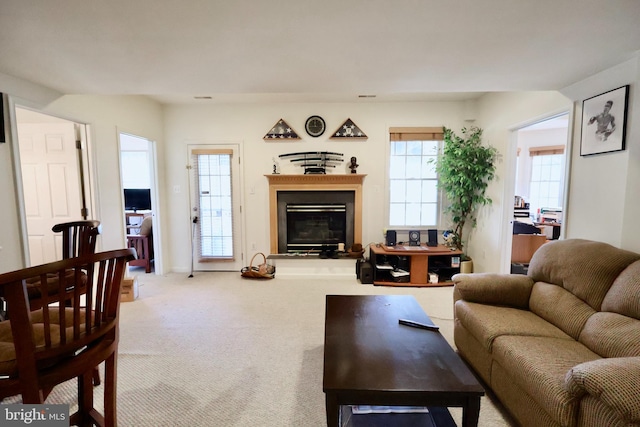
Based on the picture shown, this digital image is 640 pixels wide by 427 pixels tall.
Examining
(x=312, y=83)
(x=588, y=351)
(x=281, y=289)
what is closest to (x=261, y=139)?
(x=312, y=83)

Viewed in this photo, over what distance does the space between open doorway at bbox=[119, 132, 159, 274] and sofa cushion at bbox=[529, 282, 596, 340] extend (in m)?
4.43

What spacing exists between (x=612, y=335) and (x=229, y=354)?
2.48 meters

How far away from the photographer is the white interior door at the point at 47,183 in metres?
2.95

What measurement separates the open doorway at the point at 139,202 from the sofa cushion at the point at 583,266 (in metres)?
A: 4.51

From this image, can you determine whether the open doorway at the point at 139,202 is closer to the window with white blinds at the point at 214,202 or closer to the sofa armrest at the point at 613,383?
the window with white blinds at the point at 214,202

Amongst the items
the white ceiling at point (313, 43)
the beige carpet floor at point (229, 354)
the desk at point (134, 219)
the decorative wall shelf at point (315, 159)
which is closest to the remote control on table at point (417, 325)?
the beige carpet floor at point (229, 354)

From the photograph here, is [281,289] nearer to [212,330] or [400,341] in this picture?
[212,330]

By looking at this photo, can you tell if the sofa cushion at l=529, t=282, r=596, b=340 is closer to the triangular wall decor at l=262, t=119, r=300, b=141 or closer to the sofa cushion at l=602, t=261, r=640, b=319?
the sofa cushion at l=602, t=261, r=640, b=319

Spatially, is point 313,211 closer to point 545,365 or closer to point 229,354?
point 229,354

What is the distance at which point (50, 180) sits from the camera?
2979 mm

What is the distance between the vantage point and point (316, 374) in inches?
74.6

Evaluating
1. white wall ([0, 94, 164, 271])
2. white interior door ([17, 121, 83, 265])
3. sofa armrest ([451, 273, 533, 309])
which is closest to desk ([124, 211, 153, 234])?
white wall ([0, 94, 164, 271])

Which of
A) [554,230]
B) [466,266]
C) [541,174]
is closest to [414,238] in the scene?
[466,266]

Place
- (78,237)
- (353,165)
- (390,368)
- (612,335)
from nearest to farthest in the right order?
(390,368)
(612,335)
(78,237)
(353,165)
